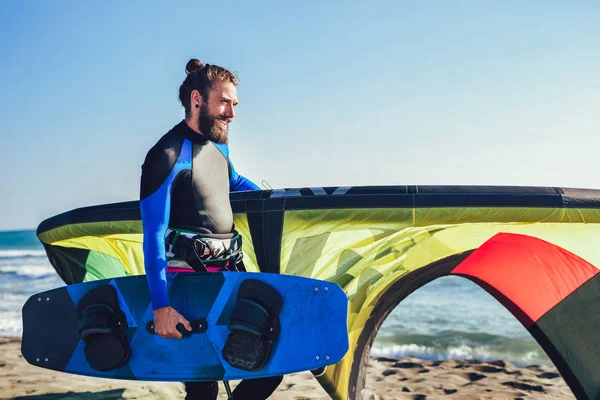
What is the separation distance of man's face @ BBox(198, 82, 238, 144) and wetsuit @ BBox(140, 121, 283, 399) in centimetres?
6

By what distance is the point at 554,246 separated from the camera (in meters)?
4.16

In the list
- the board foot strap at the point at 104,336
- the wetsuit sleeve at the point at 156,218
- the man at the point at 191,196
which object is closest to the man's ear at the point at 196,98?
the man at the point at 191,196

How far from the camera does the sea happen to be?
35.9 feet

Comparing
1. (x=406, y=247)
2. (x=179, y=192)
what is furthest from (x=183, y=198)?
(x=406, y=247)

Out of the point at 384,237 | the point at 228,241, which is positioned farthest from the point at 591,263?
the point at 228,241

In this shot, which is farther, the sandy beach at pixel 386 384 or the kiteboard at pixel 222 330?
the sandy beach at pixel 386 384

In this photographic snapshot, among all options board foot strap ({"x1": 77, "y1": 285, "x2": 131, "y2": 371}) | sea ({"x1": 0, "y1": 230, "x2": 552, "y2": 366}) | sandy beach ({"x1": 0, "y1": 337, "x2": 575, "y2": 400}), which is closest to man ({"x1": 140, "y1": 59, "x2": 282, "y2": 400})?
board foot strap ({"x1": 77, "y1": 285, "x2": 131, "y2": 371})

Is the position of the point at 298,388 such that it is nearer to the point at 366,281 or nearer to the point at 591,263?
the point at 366,281

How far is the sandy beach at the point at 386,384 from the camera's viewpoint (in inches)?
227

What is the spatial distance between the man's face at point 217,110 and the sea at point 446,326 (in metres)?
8.08

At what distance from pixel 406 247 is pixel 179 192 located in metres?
1.85

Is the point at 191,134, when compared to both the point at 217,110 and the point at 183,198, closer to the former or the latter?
the point at 217,110

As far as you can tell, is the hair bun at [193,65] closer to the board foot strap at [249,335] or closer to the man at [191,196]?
the man at [191,196]

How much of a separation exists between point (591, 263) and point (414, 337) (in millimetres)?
8929
